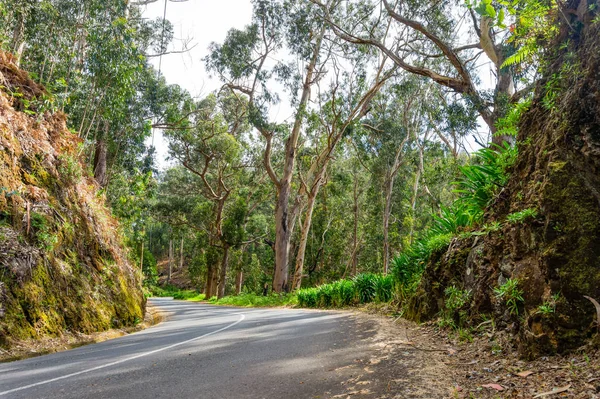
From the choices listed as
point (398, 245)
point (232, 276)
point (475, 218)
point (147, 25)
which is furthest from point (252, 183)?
point (475, 218)

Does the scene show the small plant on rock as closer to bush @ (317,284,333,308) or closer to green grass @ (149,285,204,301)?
bush @ (317,284,333,308)

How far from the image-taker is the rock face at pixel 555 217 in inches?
154

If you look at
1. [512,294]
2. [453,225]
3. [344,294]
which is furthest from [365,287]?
[512,294]

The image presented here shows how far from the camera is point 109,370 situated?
17.0 feet

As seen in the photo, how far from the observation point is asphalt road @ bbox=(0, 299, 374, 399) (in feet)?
13.6

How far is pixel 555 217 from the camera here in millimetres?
4250

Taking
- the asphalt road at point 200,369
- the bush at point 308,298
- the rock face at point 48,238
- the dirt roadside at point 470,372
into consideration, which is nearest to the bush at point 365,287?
the bush at point 308,298

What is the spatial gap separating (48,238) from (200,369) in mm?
5481

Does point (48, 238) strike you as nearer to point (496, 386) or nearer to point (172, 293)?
point (496, 386)

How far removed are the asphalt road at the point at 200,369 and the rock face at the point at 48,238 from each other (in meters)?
1.33

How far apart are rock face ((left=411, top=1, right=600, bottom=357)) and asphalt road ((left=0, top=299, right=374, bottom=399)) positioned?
1.94 metres

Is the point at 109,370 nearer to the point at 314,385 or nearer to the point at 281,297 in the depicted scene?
the point at 314,385

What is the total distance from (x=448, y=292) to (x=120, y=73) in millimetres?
13059

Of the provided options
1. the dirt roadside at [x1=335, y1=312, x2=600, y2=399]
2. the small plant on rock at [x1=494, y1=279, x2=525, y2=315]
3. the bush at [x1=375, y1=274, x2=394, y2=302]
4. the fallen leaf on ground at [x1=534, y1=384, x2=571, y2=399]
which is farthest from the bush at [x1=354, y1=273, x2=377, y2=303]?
the fallen leaf on ground at [x1=534, y1=384, x2=571, y2=399]
